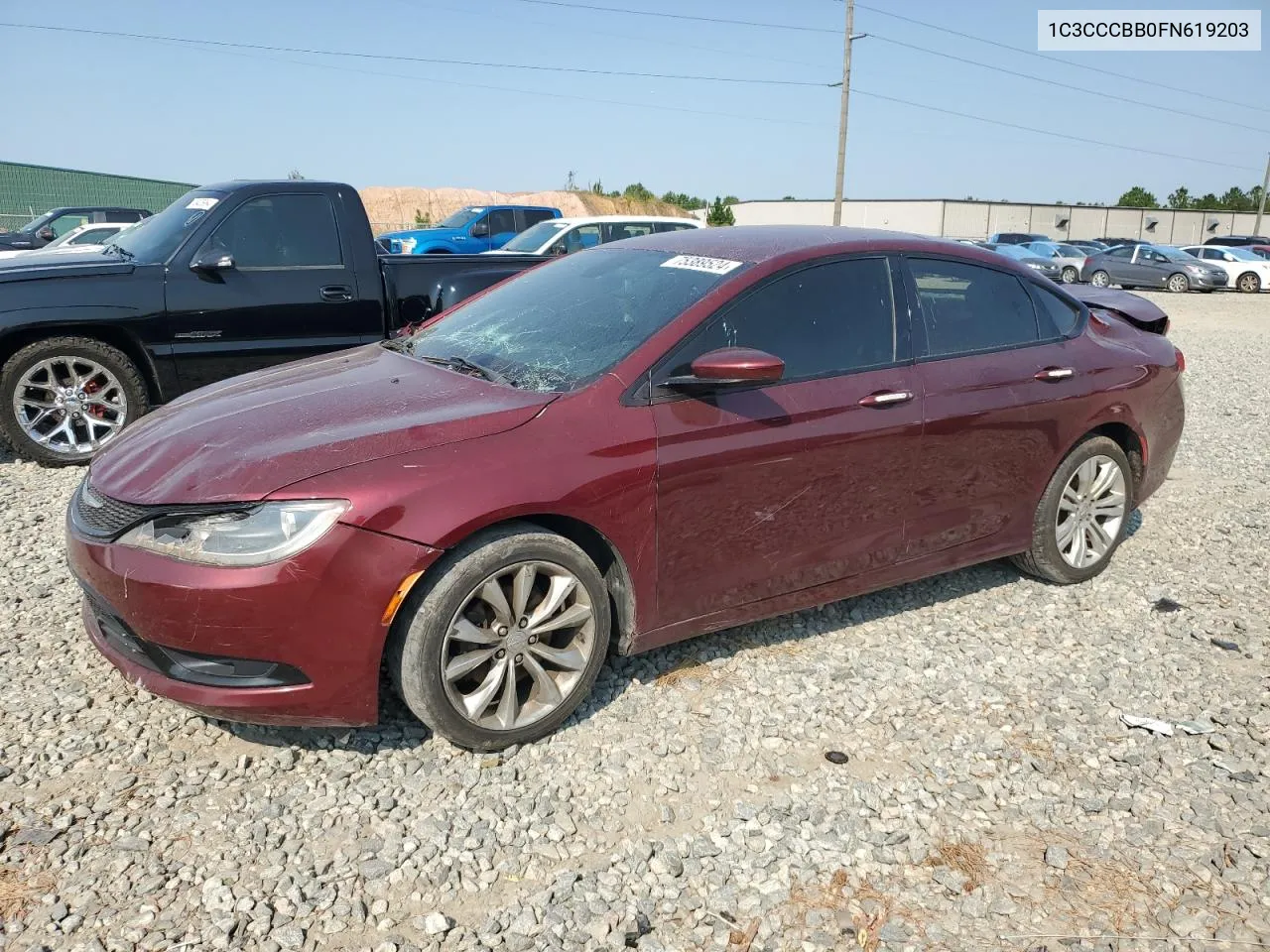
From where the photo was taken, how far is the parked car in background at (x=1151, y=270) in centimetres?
2683

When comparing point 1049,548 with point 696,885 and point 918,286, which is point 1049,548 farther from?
point 696,885

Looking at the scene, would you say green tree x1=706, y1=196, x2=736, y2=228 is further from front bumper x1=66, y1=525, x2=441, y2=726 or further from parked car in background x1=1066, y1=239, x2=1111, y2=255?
front bumper x1=66, y1=525, x2=441, y2=726

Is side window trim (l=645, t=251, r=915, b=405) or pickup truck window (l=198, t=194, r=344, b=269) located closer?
side window trim (l=645, t=251, r=915, b=405)

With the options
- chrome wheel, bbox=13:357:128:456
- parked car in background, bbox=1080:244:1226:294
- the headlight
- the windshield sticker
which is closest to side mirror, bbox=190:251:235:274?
chrome wheel, bbox=13:357:128:456

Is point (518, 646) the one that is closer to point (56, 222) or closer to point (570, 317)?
point (570, 317)

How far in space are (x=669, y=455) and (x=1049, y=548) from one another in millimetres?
2298

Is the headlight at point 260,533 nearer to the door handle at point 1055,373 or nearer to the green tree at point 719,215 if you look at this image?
the door handle at point 1055,373

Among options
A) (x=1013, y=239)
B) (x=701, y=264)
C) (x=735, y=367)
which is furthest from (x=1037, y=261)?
(x=735, y=367)

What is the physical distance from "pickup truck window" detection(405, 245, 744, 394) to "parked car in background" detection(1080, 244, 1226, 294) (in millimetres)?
26857

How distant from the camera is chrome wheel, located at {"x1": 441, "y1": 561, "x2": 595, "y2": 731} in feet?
9.79

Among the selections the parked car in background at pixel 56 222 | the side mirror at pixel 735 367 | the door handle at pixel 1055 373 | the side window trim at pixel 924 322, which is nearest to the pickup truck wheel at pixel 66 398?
the side mirror at pixel 735 367

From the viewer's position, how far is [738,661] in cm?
382

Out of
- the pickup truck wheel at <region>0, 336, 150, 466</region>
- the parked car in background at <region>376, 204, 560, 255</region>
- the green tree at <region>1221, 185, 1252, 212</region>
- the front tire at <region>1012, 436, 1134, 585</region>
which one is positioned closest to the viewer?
the front tire at <region>1012, 436, 1134, 585</region>

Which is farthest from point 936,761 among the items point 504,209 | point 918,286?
point 504,209
